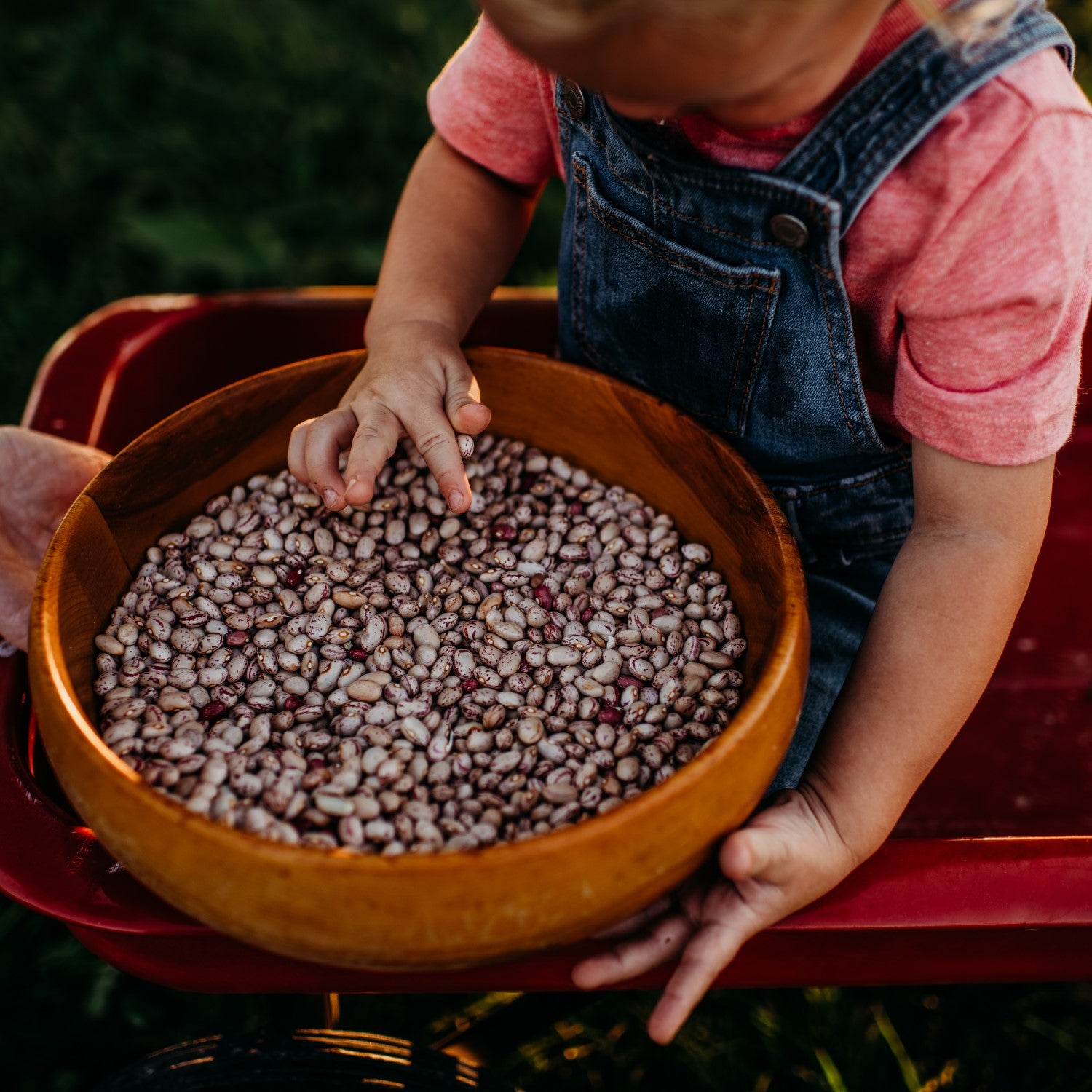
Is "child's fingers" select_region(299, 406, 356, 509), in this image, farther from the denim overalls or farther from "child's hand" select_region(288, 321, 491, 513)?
the denim overalls

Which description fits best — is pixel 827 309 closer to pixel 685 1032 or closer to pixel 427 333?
pixel 427 333

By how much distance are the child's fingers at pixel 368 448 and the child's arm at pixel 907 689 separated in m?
0.50

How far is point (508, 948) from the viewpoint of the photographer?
32.2 inches

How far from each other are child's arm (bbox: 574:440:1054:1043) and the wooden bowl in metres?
0.09

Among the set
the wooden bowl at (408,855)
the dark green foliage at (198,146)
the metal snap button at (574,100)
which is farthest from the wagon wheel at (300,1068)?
the dark green foliage at (198,146)

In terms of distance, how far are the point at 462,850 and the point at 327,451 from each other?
462mm

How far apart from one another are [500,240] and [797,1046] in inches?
49.5

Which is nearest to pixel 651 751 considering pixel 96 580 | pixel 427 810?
pixel 427 810

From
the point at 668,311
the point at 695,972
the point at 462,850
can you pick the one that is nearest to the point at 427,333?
the point at 668,311

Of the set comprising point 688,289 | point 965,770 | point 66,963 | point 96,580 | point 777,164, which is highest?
point 777,164

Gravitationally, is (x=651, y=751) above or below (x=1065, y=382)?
below

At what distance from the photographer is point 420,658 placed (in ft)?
3.57

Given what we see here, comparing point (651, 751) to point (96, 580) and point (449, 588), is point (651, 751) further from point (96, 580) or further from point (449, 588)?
point (96, 580)

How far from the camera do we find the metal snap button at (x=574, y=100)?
1112mm
